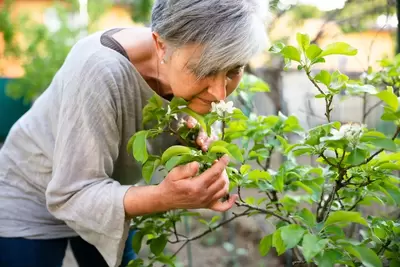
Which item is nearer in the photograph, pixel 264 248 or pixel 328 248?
pixel 328 248

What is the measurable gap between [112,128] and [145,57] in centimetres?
22

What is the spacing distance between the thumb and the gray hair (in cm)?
21

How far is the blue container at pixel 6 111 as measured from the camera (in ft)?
17.9

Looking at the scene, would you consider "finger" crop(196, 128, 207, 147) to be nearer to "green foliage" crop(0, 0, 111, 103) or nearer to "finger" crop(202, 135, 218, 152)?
"finger" crop(202, 135, 218, 152)

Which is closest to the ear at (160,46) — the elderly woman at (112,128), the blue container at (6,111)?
the elderly woman at (112,128)

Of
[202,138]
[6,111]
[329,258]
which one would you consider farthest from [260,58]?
[6,111]

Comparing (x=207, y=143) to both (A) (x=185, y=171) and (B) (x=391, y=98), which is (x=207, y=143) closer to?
(A) (x=185, y=171)

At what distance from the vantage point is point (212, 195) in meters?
1.20

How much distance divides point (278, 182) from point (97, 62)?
20.6 inches

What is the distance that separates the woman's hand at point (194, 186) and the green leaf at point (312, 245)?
0.23 metres

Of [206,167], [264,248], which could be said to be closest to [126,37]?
[206,167]

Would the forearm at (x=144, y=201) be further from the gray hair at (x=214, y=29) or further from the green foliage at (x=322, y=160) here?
the gray hair at (x=214, y=29)

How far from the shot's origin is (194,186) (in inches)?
45.7

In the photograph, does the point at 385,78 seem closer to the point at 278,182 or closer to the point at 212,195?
the point at 278,182
